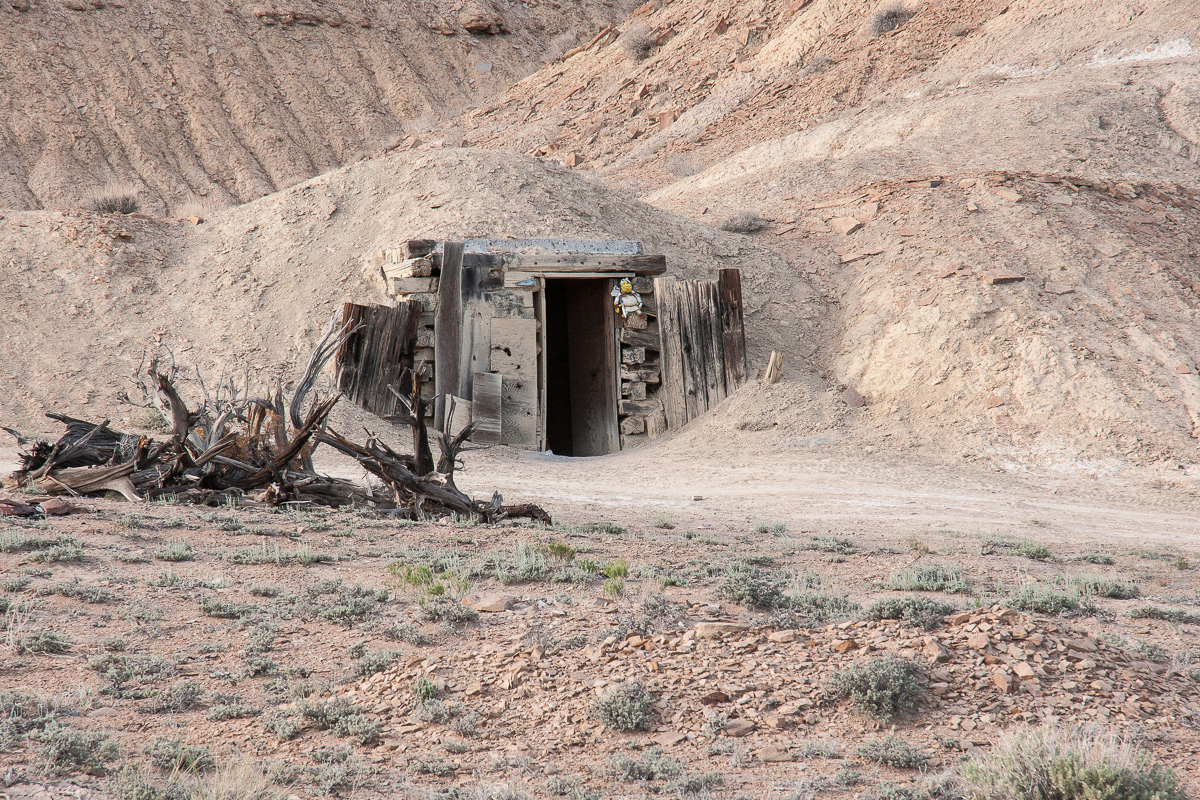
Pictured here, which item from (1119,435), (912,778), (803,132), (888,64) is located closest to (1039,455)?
(1119,435)

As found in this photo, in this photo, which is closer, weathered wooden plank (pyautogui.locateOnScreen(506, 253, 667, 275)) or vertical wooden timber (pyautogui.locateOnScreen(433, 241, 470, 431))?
vertical wooden timber (pyautogui.locateOnScreen(433, 241, 470, 431))

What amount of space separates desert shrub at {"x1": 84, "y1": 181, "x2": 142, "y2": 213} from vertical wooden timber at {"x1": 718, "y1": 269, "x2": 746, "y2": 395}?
1538cm

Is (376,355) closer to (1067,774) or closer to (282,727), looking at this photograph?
(282,727)

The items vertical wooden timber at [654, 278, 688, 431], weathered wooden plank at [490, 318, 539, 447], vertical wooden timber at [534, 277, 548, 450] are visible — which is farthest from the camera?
vertical wooden timber at [654, 278, 688, 431]

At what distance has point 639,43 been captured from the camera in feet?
92.8

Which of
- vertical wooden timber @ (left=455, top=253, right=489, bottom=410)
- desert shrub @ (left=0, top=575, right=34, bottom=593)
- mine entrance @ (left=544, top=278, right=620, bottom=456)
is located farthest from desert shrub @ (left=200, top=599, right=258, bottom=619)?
mine entrance @ (left=544, top=278, right=620, bottom=456)

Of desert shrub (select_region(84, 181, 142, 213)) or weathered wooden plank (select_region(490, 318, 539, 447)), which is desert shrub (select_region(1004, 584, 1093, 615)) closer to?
weathered wooden plank (select_region(490, 318, 539, 447))

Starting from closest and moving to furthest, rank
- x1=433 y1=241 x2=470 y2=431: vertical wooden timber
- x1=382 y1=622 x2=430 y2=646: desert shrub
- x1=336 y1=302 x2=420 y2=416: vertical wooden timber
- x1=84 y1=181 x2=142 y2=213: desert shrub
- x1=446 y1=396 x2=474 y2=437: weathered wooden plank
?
1. x1=382 y1=622 x2=430 y2=646: desert shrub
2. x1=336 y1=302 x2=420 y2=416: vertical wooden timber
3. x1=446 y1=396 x2=474 y2=437: weathered wooden plank
4. x1=433 y1=241 x2=470 y2=431: vertical wooden timber
5. x1=84 y1=181 x2=142 y2=213: desert shrub

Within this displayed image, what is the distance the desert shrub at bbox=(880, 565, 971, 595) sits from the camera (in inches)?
235

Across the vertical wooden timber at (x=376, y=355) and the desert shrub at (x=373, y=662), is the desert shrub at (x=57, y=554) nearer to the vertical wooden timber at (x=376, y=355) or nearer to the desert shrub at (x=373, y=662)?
the desert shrub at (x=373, y=662)

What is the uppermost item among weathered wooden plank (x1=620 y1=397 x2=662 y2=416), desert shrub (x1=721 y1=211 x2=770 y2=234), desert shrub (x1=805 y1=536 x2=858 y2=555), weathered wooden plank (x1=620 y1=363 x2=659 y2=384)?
desert shrub (x1=721 y1=211 x2=770 y2=234)

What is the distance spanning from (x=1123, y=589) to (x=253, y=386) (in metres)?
11.5

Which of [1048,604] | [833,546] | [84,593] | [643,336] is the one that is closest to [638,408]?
[643,336]

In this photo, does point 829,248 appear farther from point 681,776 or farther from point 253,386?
point 681,776
